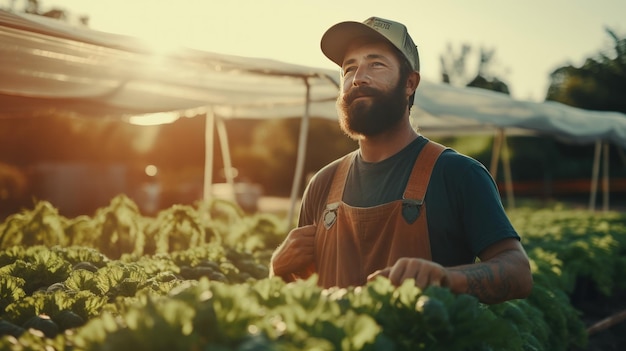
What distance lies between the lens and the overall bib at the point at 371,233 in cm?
252

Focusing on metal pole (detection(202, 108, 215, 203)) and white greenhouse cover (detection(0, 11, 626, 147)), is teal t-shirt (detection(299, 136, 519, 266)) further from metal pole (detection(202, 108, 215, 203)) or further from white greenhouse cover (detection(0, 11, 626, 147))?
metal pole (detection(202, 108, 215, 203))

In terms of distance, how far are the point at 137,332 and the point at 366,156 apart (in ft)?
5.24

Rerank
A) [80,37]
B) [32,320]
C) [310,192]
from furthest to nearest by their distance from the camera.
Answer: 1. [80,37]
2. [310,192]
3. [32,320]

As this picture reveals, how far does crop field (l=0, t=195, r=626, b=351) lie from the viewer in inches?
56.0

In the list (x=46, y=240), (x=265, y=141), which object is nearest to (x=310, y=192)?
(x=46, y=240)

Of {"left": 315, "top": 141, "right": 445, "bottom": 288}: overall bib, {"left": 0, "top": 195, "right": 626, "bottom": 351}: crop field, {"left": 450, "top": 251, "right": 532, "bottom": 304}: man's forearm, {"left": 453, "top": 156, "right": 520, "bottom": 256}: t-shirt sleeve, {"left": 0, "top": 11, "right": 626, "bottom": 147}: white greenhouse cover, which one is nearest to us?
{"left": 0, "top": 195, "right": 626, "bottom": 351}: crop field

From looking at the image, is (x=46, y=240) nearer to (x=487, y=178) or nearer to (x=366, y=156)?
(x=366, y=156)

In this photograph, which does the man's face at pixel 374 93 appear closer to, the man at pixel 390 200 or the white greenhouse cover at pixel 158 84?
the man at pixel 390 200

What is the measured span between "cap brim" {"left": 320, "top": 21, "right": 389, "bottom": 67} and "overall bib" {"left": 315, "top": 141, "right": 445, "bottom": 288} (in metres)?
0.51

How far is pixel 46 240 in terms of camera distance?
5336 mm

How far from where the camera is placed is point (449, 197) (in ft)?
8.16

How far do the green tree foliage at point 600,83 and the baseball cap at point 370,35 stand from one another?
3232cm

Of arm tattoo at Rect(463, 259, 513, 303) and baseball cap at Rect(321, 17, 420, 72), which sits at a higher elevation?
baseball cap at Rect(321, 17, 420, 72)

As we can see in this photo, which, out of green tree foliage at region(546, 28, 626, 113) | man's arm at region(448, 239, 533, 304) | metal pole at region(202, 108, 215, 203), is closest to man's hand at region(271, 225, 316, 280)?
man's arm at region(448, 239, 533, 304)
